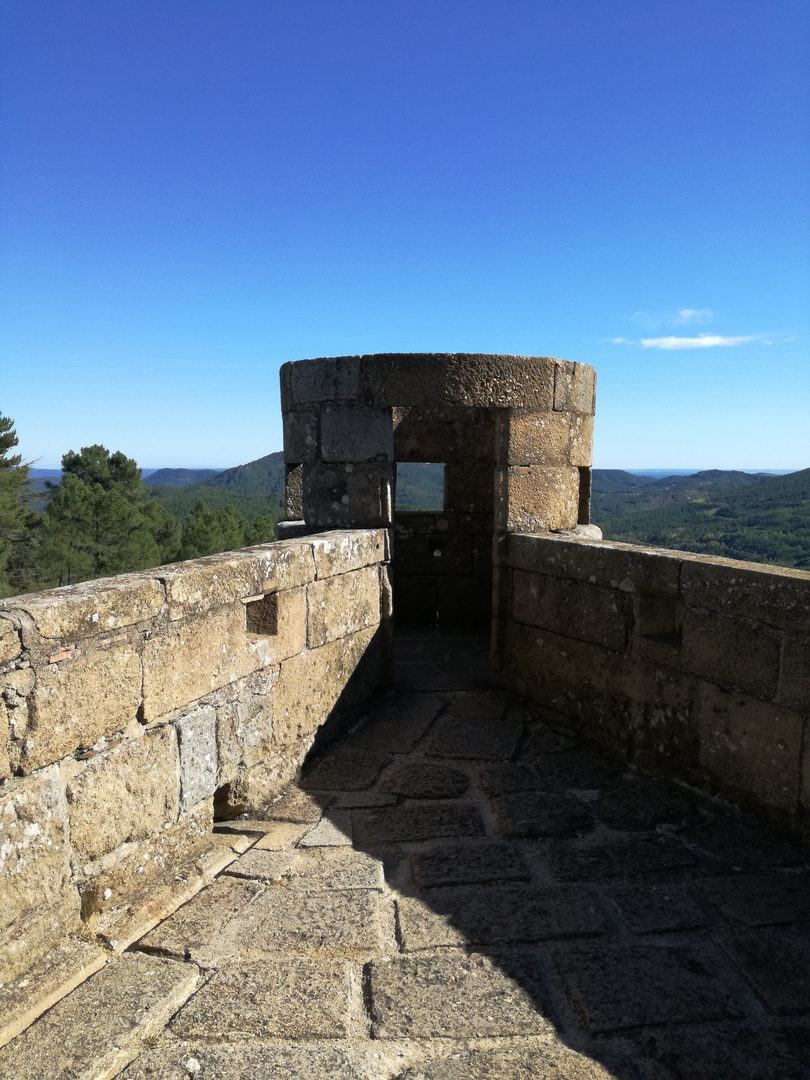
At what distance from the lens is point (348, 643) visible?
14.6 ft

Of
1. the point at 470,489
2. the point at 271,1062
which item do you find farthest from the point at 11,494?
the point at 271,1062

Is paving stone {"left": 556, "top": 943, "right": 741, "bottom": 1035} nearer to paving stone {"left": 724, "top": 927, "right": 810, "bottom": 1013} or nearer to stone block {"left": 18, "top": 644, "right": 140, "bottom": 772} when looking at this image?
paving stone {"left": 724, "top": 927, "right": 810, "bottom": 1013}

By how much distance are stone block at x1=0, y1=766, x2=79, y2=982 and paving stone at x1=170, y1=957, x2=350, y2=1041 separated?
1.79 feet

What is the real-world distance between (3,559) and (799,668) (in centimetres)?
2454

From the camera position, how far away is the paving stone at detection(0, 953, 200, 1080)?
1970 mm

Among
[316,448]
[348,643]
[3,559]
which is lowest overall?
[3,559]

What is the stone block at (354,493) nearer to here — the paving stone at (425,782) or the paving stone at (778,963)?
the paving stone at (425,782)

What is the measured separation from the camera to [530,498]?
4906mm

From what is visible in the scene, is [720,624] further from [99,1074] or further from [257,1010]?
[99,1074]

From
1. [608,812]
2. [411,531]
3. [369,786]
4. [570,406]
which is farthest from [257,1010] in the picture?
[411,531]

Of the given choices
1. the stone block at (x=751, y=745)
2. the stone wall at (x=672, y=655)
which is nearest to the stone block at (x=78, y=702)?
the stone wall at (x=672, y=655)

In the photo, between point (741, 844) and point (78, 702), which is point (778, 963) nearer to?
point (741, 844)

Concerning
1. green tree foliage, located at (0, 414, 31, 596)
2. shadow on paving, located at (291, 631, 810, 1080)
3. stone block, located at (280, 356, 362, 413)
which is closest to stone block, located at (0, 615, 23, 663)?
shadow on paving, located at (291, 631, 810, 1080)

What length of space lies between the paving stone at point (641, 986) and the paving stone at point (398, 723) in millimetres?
1847
